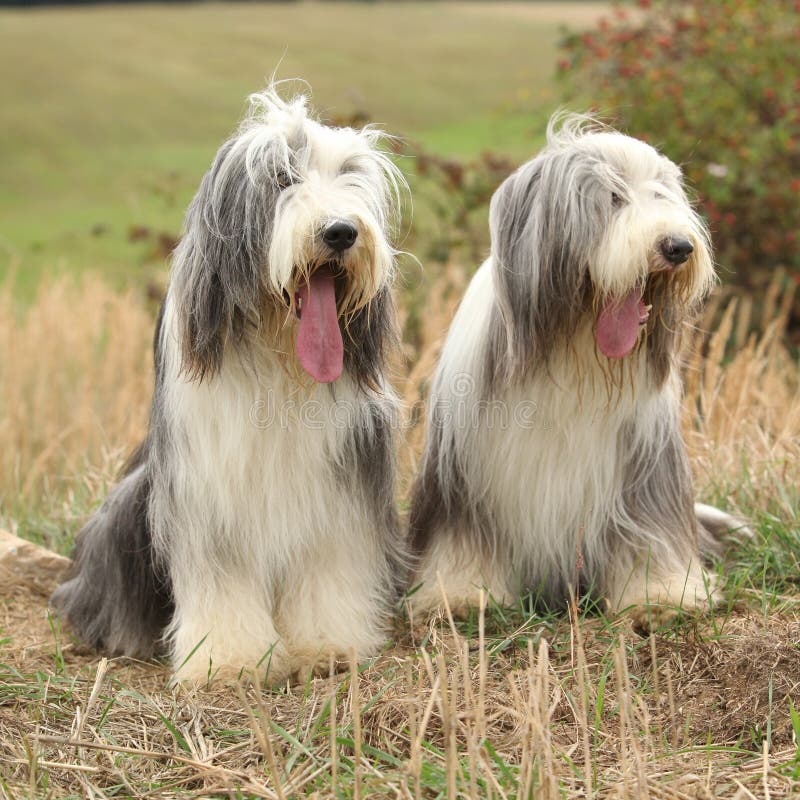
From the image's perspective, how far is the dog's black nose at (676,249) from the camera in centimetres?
304

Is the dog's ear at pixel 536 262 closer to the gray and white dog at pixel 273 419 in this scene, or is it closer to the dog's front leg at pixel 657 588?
Result: the gray and white dog at pixel 273 419

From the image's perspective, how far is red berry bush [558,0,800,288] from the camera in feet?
23.1

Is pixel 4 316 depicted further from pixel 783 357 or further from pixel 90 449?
pixel 783 357

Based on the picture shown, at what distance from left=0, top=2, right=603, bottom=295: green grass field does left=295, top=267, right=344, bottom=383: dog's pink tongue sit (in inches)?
189

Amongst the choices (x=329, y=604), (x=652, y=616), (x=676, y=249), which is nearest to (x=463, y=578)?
(x=329, y=604)

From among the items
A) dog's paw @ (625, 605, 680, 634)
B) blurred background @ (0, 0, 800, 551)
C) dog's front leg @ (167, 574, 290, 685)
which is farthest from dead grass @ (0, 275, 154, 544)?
dog's paw @ (625, 605, 680, 634)

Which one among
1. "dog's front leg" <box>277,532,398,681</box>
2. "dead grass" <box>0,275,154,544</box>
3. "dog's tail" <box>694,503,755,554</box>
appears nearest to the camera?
"dog's front leg" <box>277,532,398,681</box>

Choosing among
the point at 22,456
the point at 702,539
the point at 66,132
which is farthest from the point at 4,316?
the point at 66,132

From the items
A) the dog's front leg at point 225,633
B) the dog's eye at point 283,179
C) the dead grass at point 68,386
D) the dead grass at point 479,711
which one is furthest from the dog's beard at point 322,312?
the dead grass at point 68,386

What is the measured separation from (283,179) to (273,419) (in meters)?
0.68

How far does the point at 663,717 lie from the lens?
3008 mm

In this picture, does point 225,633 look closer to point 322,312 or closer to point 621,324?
point 322,312

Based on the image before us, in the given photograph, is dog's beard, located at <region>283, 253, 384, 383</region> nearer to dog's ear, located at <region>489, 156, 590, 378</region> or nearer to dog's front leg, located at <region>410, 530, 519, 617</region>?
dog's ear, located at <region>489, 156, 590, 378</region>

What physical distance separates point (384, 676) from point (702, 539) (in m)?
1.38
